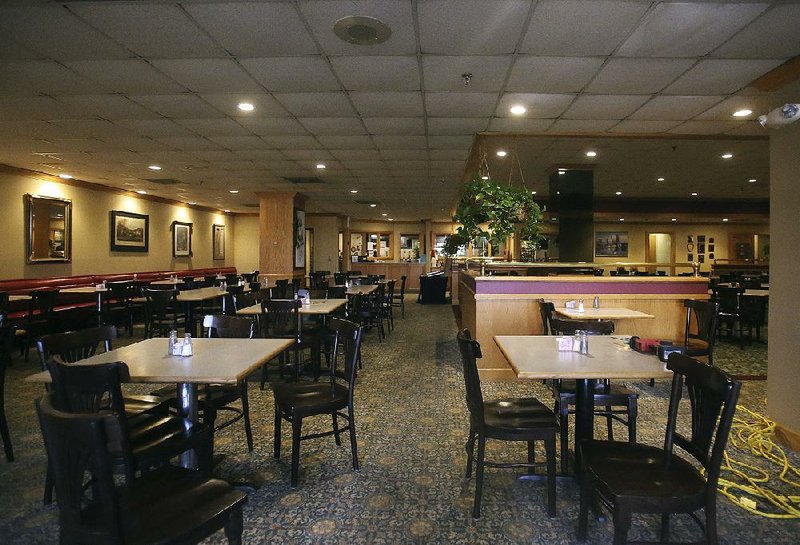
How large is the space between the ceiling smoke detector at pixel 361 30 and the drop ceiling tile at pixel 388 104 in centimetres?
107

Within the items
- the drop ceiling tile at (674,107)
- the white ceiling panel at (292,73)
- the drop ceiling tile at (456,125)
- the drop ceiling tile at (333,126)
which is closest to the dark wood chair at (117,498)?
the white ceiling panel at (292,73)

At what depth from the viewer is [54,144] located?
6379 millimetres

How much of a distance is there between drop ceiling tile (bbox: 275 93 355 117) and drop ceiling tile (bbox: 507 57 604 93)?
1.69 m

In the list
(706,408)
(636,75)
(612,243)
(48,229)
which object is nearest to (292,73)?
(636,75)

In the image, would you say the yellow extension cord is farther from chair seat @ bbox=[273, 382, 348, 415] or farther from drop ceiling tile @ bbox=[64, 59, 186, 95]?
drop ceiling tile @ bbox=[64, 59, 186, 95]

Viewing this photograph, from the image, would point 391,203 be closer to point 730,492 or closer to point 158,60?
point 158,60

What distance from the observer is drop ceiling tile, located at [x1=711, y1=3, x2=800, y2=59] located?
113 inches

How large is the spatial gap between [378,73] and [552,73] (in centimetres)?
150

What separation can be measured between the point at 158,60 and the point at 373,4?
6.53 ft

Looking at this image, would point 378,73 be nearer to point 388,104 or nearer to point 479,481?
point 388,104

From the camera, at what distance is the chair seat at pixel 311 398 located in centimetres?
274

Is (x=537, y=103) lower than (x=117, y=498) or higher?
higher

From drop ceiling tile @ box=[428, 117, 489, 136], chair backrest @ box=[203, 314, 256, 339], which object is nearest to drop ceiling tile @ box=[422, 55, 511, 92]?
drop ceiling tile @ box=[428, 117, 489, 136]

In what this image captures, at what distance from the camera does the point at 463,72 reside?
3857 mm
